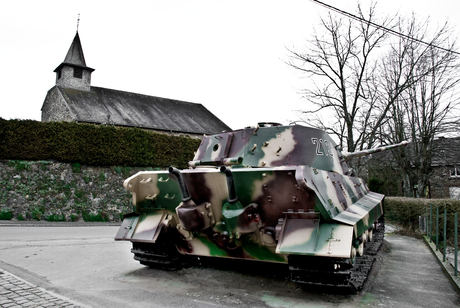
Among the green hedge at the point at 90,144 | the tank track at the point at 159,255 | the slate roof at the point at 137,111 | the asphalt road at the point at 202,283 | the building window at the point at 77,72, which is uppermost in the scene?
the building window at the point at 77,72

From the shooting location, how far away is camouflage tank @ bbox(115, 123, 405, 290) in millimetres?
4387

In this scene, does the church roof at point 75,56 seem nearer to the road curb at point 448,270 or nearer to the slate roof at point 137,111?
the slate roof at point 137,111

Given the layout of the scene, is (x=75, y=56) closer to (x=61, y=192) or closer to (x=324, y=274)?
(x=61, y=192)

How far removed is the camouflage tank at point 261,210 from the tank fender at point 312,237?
1 cm

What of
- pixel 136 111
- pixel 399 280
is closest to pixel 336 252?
pixel 399 280

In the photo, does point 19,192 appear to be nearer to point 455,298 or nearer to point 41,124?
point 41,124

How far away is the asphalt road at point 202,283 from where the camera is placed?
15.3 ft

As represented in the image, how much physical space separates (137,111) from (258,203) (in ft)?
84.6

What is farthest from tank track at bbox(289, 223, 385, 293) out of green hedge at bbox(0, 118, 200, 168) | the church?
the church

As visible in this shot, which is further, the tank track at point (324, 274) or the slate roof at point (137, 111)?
the slate roof at point (137, 111)

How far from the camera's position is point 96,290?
16.5 ft

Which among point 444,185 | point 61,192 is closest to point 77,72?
point 61,192

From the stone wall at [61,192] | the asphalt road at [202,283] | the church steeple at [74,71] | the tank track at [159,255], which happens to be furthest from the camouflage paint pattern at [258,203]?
the church steeple at [74,71]

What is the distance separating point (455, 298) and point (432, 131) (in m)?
15.1
